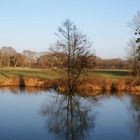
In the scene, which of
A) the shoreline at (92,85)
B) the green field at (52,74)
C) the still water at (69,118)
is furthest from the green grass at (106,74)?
the still water at (69,118)

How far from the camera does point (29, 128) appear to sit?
51.2ft

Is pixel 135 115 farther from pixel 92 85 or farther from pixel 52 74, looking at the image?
pixel 52 74

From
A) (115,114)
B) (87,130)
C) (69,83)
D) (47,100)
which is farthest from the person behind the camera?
(69,83)

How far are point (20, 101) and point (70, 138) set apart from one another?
482 inches

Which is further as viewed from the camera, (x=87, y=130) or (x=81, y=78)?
(x=81, y=78)

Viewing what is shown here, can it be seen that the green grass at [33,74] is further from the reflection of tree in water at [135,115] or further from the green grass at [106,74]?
the reflection of tree in water at [135,115]

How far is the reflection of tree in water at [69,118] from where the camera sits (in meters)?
15.1

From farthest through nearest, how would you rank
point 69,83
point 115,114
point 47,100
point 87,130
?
point 69,83, point 47,100, point 115,114, point 87,130

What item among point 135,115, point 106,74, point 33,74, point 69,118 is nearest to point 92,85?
point 135,115

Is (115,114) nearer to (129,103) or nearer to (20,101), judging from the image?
(129,103)

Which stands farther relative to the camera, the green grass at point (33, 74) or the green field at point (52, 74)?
the green grass at point (33, 74)

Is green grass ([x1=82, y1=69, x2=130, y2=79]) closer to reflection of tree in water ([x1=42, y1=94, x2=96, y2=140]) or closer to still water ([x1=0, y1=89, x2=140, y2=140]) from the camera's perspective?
still water ([x1=0, y1=89, x2=140, y2=140])

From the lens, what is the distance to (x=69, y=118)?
18.6m

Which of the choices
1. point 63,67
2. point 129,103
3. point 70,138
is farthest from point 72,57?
point 70,138
